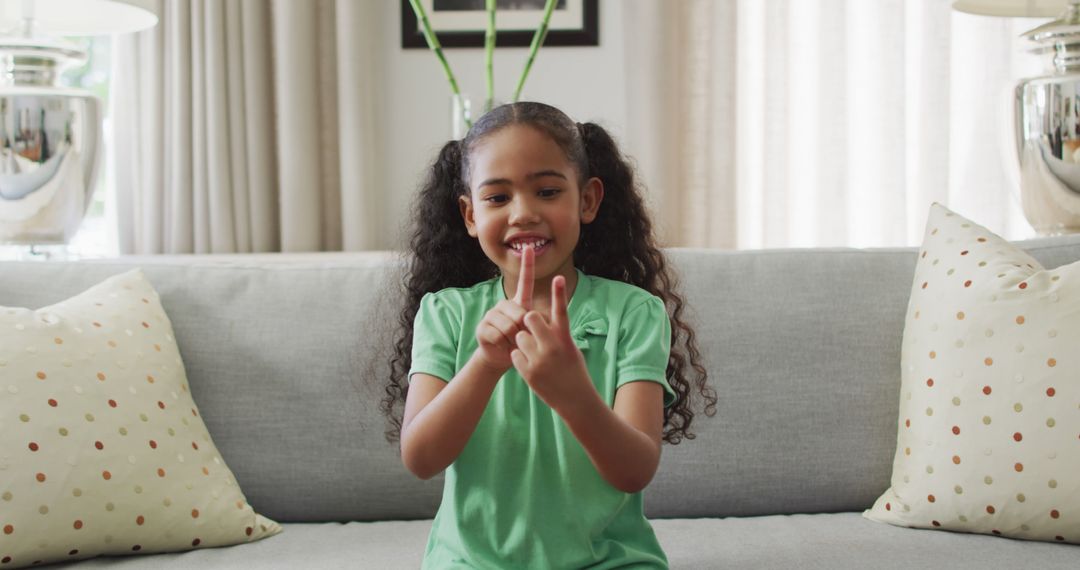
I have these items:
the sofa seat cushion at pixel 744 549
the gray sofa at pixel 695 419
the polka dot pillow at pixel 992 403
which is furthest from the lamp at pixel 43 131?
the polka dot pillow at pixel 992 403

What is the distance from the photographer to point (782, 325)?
1601 mm

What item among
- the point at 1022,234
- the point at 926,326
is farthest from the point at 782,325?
the point at 1022,234

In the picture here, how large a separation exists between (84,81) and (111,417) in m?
2.08

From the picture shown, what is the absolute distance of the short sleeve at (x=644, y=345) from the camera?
1.14 metres

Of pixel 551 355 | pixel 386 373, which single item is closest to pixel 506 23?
pixel 386 373

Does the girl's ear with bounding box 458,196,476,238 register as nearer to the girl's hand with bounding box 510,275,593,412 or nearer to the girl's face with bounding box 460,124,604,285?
the girl's face with bounding box 460,124,604,285

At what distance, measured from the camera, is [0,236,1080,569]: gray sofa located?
1.55 m

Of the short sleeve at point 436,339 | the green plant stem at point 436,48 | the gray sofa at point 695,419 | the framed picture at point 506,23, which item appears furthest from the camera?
the framed picture at point 506,23

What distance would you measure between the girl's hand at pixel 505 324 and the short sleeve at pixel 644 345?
0.17m

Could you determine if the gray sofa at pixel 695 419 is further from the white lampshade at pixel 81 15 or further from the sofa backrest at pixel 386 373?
the white lampshade at pixel 81 15

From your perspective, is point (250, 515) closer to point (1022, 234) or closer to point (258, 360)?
point (258, 360)

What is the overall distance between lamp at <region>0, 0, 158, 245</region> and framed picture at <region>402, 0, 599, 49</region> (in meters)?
0.95

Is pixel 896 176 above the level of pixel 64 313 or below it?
above

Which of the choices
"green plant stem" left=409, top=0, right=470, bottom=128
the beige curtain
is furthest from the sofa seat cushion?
the beige curtain
